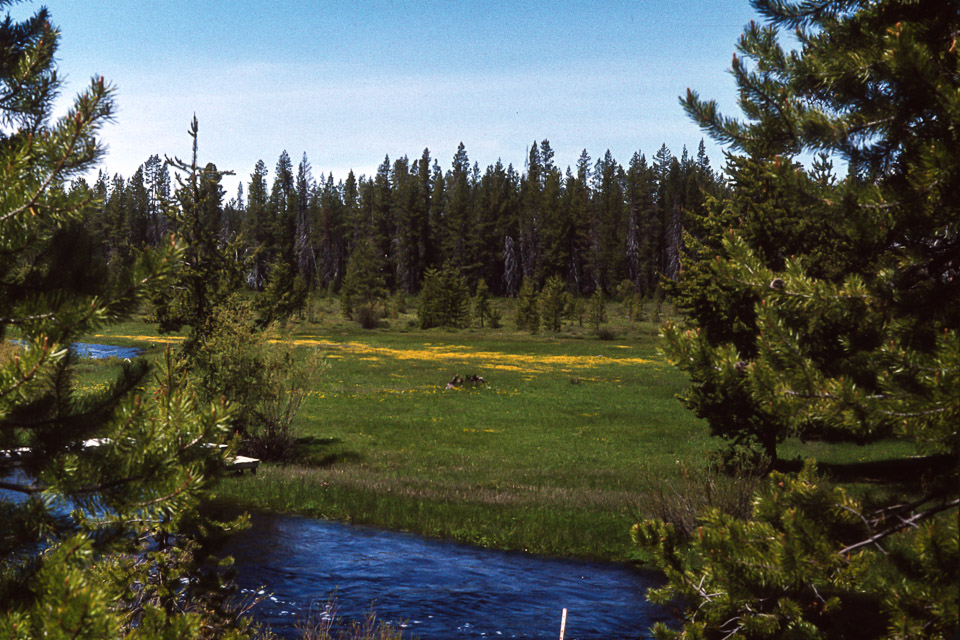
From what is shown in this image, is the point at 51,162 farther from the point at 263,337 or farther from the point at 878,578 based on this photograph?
the point at 263,337

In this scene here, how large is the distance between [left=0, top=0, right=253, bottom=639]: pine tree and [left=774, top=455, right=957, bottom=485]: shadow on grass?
2008 centimetres

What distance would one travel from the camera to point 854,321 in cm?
584

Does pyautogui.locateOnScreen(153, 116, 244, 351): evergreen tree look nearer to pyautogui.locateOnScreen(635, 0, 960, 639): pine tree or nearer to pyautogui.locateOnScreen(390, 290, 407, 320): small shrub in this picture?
pyautogui.locateOnScreen(635, 0, 960, 639): pine tree

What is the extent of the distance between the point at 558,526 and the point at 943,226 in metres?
13.3

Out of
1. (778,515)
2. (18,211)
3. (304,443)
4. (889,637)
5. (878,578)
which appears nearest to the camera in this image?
(18,211)

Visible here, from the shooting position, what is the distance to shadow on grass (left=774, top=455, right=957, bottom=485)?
22.4 meters

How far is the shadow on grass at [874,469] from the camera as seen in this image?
73.5ft

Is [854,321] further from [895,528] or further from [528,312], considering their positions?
[528,312]

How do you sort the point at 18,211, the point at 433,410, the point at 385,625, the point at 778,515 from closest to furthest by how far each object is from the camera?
the point at 18,211
the point at 778,515
the point at 385,625
the point at 433,410

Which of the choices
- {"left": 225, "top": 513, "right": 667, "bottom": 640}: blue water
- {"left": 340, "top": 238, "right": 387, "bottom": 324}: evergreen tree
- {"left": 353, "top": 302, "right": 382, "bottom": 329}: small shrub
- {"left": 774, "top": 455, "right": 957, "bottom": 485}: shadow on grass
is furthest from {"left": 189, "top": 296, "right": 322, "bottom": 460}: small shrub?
{"left": 340, "top": 238, "right": 387, "bottom": 324}: evergreen tree

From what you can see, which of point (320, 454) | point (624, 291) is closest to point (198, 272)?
point (320, 454)

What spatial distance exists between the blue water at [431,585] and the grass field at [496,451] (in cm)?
105

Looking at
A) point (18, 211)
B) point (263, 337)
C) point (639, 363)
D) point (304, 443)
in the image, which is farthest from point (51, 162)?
point (639, 363)

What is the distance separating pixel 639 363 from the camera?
2168 inches
